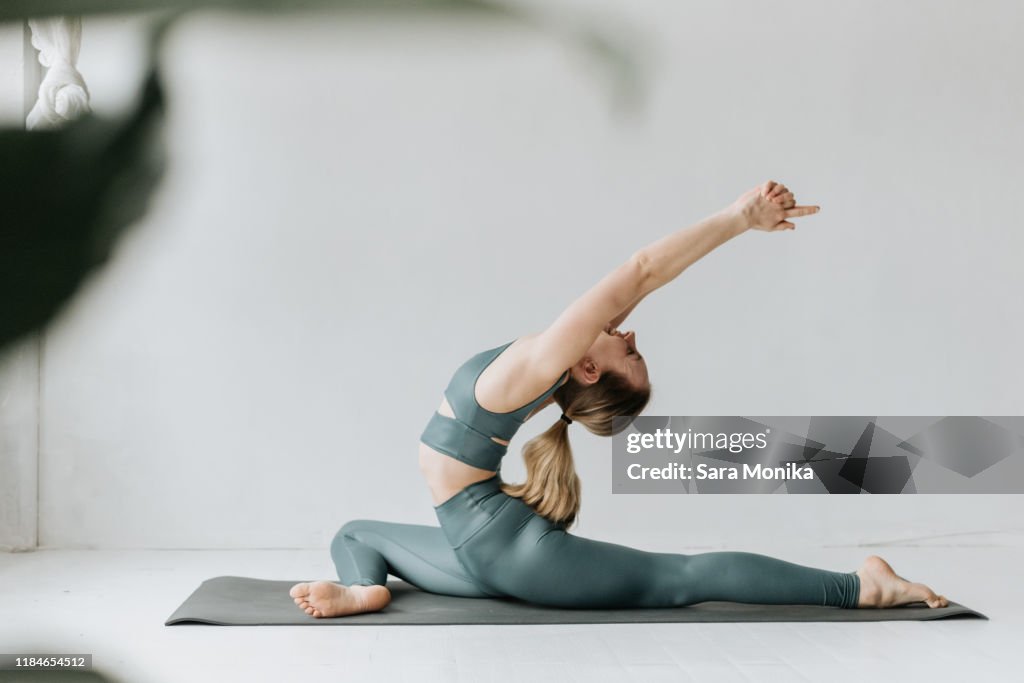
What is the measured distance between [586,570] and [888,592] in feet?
2.49

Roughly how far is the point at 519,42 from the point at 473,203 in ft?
12.5

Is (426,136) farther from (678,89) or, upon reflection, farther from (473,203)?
(678,89)

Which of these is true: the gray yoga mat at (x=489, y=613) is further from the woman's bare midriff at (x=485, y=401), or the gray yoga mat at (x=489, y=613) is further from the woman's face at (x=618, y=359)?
the woman's face at (x=618, y=359)

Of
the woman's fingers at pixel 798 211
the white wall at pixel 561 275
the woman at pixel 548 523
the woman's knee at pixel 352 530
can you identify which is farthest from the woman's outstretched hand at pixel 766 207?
the white wall at pixel 561 275

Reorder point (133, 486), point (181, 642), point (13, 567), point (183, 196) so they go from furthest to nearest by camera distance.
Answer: point (133, 486)
point (13, 567)
point (181, 642)
point (183, 196)

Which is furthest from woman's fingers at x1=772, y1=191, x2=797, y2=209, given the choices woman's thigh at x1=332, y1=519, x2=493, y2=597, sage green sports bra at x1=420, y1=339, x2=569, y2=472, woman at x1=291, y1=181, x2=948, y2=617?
woman's thigh at x1=332, y1=519, x2=493, y2=597

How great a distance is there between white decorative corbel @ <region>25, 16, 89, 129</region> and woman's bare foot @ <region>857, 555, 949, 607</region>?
2.75m

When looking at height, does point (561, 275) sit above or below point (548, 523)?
above

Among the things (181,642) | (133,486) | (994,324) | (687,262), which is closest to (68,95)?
(687,262)

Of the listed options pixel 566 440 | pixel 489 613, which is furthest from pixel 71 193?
pixel 489 613

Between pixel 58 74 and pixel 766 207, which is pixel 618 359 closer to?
pixel 766 207

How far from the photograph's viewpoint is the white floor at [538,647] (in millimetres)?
2176

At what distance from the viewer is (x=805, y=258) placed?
13.5 ft

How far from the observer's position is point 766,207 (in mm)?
1898
